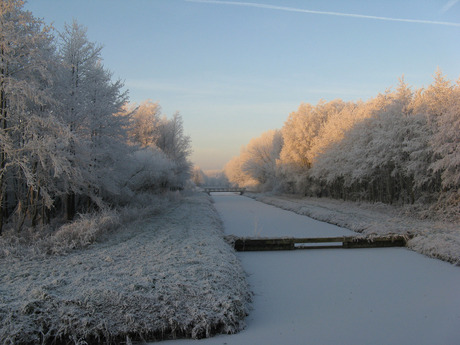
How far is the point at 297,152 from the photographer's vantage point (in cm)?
4012

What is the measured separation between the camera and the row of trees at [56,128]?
9.77 metres

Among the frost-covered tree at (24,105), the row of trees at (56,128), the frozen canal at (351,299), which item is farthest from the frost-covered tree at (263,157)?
→ the frost-covered tree at (24,105)

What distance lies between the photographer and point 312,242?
11297 mm

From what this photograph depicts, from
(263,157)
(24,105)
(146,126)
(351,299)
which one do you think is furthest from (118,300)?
(263,157)

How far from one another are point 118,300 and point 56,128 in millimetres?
7027

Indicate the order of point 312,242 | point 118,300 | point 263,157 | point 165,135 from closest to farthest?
1. point 118,300
2. point 312,242
3. point 165,135
4. point 263,157

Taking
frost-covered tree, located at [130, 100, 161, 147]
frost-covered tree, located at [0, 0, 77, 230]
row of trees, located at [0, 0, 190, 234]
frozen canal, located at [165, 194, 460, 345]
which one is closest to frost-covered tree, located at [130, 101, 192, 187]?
frost-covered tree, located at [130, 100, 161, 147]

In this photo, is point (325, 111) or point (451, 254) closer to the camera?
point (451, 254)

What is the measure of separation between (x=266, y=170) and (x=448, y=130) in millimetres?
41252

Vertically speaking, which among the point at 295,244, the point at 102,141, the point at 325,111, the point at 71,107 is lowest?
the point at 295,244

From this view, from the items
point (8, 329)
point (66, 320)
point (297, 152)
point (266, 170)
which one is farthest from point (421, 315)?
point (266, 170)

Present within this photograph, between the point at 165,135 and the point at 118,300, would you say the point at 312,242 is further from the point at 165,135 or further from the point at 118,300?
the point at 165,135

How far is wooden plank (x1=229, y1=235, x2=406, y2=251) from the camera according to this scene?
36.6ft

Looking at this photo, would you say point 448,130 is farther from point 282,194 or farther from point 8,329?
point 282,194
